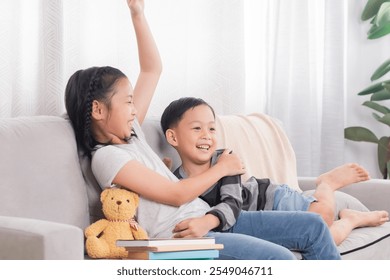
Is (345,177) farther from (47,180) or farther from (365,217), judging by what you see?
(47,180)

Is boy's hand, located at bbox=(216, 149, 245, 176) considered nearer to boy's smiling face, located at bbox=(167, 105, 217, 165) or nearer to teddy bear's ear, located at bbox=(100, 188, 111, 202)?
boy's smiling face, located at bbox=(167, 105, 217, 165)

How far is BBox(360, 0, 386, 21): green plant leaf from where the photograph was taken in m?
3.70

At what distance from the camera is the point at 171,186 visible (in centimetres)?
199

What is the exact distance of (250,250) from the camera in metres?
1.83

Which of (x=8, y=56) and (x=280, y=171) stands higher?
(x=8, y=56)

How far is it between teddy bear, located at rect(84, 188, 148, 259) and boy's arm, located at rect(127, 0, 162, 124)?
44cm

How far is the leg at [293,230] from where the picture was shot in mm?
2004

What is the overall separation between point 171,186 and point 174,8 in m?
1.15

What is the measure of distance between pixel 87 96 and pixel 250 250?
0.64m

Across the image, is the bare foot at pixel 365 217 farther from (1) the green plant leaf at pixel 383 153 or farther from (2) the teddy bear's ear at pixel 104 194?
(1) the green plant leaf at pixel 383 153

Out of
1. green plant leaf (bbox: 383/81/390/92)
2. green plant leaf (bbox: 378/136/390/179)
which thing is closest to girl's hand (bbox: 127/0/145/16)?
green plant leaf (bbox: 383/81/390/92)

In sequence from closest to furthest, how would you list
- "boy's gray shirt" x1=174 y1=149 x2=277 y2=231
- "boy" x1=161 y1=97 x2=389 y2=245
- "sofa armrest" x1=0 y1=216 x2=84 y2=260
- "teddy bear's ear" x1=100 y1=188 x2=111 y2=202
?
"sofa armrest" x1=0 y1=216 x2=84 y2=260, "teddy bear's ear" x1=100 y1=188 x2=111 y2=202, "boy's gray shirt" x1=174 y1=149 x2=277 y2=231, "boy" x1=161 y1=97 x2=389 y2=245
